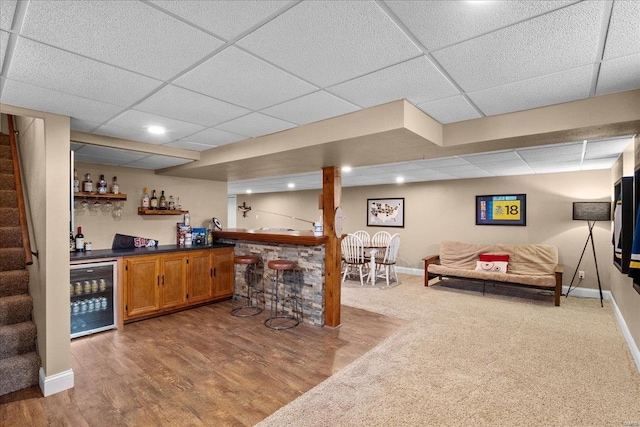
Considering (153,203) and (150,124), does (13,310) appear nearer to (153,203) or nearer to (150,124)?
(150,124)

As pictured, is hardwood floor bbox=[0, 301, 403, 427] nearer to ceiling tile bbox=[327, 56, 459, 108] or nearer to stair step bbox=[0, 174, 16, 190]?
stair step bbox=[0, 174, 16, 190]

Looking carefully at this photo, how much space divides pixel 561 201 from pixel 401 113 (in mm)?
5268

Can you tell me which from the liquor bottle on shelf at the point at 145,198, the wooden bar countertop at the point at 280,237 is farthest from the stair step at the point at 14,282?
the wooden bar countertop at the point at 280,237

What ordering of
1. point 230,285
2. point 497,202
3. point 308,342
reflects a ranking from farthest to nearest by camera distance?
point 497,202
point 230,285
point 308,342

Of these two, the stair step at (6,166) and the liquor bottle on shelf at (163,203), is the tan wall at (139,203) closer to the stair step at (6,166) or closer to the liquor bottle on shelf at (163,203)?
the liquor bottle on shelf at (163,203)

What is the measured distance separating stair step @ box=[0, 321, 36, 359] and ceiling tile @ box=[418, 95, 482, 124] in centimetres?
387

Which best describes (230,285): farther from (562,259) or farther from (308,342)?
(562,259)

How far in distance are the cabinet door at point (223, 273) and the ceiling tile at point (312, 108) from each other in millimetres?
2907

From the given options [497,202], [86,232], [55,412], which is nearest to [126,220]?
[86,232]

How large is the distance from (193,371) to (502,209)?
248 inches

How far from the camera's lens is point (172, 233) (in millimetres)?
5398

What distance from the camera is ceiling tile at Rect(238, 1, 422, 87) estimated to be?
55.0 inches

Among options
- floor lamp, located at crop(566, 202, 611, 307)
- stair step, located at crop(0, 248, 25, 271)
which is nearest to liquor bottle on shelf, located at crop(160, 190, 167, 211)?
stair step, located at crop(0, 248, 25, 271)

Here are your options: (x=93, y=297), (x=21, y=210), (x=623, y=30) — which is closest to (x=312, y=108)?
(x=623, y=30)
